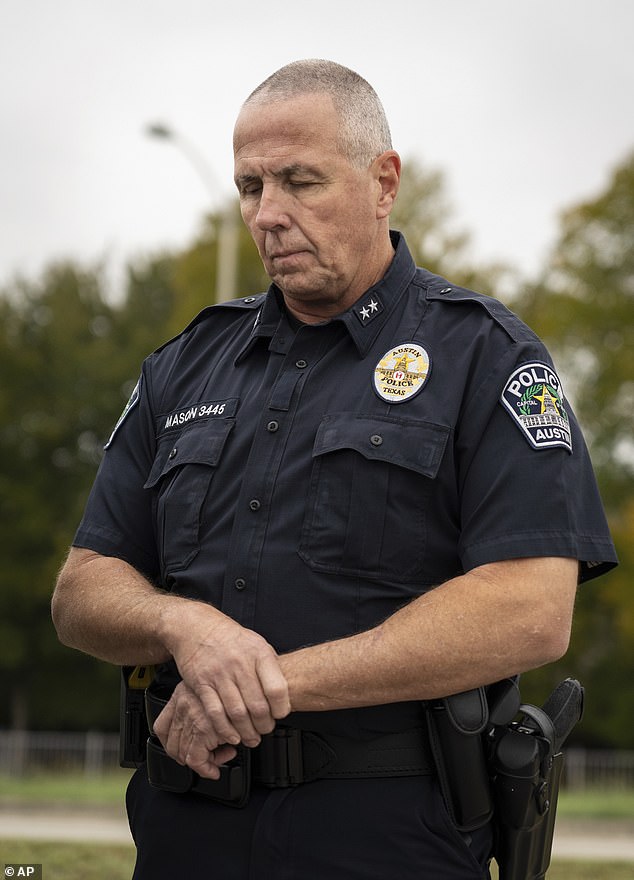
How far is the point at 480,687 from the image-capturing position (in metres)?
2.63

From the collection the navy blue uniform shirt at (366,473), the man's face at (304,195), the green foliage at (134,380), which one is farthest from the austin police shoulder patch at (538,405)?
the green foliage at (134,380)

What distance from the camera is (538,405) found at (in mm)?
2699

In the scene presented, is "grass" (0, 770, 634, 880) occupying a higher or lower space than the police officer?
lower

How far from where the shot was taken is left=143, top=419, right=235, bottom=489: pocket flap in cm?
293

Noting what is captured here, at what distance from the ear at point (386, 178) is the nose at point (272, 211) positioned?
26cm

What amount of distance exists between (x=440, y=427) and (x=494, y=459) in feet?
0.47

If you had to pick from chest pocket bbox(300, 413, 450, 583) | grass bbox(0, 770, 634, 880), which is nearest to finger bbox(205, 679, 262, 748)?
chest pocket bbox(300, 413, 450, 583)

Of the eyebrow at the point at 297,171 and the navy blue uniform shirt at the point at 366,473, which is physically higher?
the eyebrow at the point at 297,171

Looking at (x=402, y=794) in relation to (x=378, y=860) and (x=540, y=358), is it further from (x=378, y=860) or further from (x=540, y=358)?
(x=540, y=358)

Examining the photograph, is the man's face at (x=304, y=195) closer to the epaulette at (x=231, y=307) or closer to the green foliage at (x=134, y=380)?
the epaulette at (x=231, y=307)

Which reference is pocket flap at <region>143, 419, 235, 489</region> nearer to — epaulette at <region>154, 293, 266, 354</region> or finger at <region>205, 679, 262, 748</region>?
epaulette at <region>154, 293, 266, 354</region>

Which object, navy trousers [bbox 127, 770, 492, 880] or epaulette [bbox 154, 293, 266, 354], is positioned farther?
epaulette [bbox 154, 293, 266, 354]

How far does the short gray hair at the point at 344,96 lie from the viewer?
2871 mm

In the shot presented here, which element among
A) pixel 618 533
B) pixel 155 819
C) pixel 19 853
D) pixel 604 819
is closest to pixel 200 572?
pixel 155 819
